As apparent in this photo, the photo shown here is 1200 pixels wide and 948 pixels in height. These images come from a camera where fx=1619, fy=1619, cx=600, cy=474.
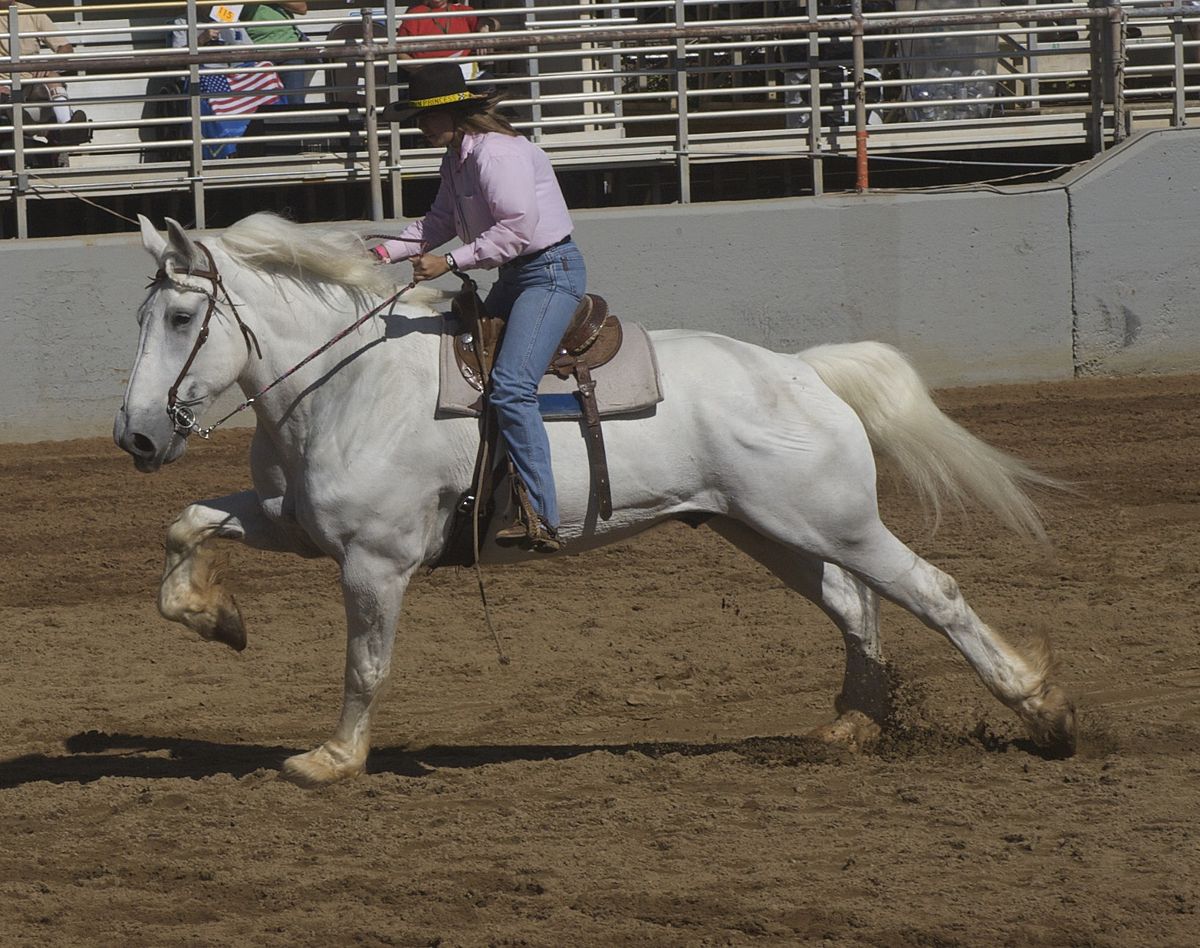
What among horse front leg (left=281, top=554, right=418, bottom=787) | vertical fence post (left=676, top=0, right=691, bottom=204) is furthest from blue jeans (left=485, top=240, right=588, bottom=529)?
vertical fence post (left=676, top=0, right=691, bottom=204)

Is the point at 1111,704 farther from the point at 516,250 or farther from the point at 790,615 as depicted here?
the point at 516,250

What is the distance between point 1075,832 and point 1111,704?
5.35 ft

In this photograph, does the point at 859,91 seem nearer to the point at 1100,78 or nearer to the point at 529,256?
the point at 1100,78

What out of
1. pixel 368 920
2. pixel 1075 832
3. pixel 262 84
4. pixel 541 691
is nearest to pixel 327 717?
pixel 541 691

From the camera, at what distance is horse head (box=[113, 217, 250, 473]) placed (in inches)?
215

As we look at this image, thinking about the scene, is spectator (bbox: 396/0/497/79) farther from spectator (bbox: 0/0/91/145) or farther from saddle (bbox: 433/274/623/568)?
saddle (bbox: 433/274/623/568)

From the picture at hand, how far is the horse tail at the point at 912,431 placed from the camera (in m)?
6.14

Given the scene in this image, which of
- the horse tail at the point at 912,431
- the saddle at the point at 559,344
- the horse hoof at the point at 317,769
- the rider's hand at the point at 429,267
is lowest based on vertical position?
the horse hoof at the point at 317,769

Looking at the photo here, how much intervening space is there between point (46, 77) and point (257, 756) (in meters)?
8.74

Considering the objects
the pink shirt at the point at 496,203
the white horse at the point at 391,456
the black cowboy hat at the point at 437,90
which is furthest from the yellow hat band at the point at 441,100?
the white horse at the point at 391,456

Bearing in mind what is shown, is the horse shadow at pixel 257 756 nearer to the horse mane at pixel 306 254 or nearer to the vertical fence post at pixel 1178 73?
the horse mane at pixel 306 254

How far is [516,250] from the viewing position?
18.2ft

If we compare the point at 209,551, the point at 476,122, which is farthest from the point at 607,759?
the point at 476,122

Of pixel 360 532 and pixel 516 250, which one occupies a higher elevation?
pixel 516 250
